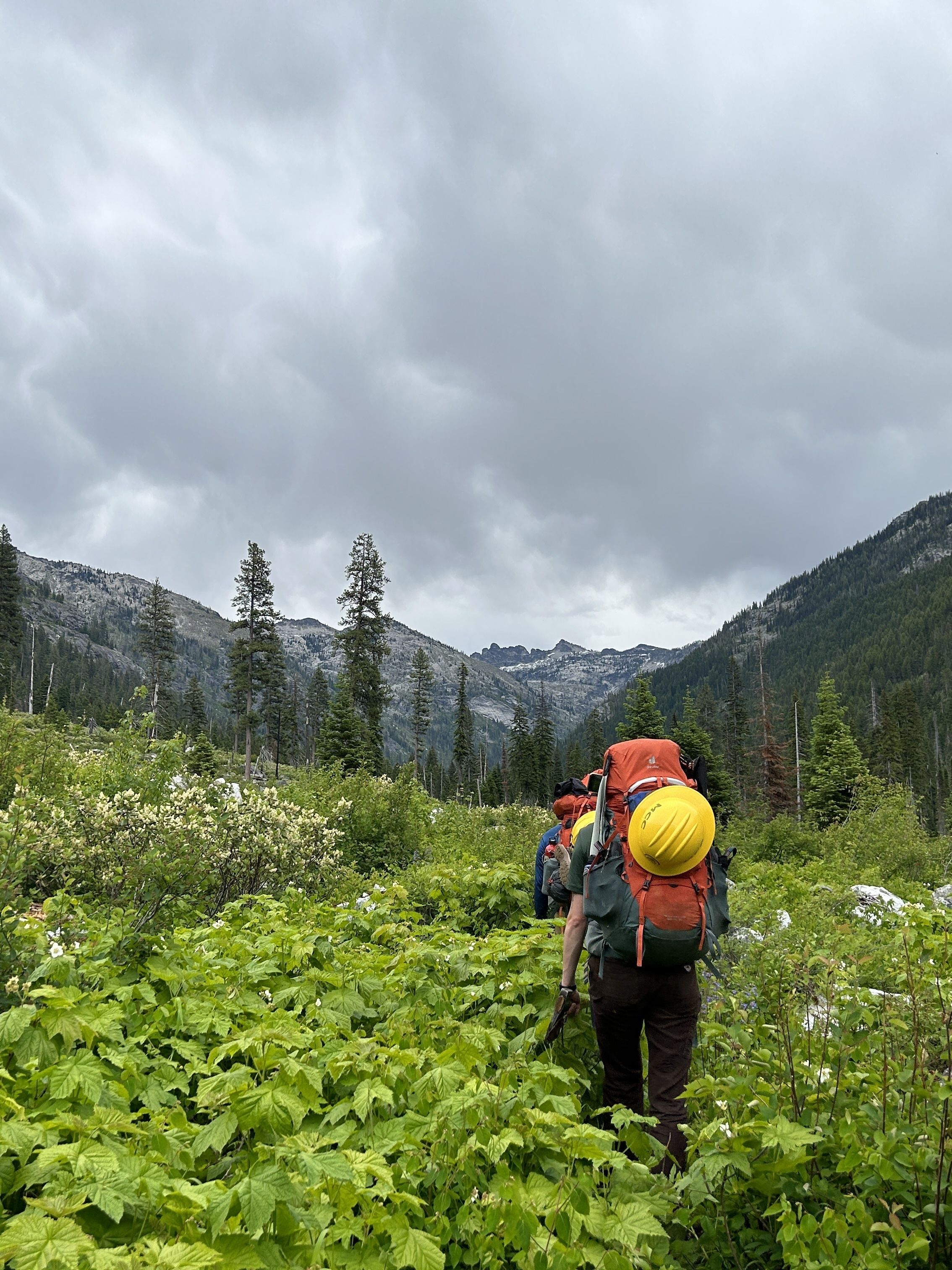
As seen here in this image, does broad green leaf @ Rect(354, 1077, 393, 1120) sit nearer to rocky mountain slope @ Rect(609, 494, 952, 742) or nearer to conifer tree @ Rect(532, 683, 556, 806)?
rocky mountain slope @ Rect(609, 494, 952, 742)

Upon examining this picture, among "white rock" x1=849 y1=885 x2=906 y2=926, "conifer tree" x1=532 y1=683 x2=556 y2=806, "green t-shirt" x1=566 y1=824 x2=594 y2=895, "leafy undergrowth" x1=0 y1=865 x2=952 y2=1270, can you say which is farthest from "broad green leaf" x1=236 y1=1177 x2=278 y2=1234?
"conifer tree" x1=532 y1=683 x2=556 y2=806

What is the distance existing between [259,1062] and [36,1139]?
2.62 feet

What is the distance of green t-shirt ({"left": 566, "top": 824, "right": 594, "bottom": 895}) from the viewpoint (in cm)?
399

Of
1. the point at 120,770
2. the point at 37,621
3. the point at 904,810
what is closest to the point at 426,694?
the point at 904,810

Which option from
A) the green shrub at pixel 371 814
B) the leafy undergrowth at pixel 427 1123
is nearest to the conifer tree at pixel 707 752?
the green shrub at pixel 371 814

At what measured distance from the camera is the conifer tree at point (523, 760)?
7344cm

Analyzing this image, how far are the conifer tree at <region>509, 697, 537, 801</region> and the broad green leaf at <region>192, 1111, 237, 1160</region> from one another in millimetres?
70702

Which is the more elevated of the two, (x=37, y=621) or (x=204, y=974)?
(x=37, y=621)

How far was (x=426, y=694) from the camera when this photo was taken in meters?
65.7

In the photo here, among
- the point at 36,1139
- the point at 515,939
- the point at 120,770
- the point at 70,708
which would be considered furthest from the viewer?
the point at 70,708

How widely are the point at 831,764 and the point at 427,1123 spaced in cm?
3899

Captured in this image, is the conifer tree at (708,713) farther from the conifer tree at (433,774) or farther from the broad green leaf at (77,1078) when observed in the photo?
the broad green leaf at (77,1078)

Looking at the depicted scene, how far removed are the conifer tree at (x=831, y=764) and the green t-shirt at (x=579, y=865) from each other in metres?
33.9

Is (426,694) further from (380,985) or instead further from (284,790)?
(380,985)
